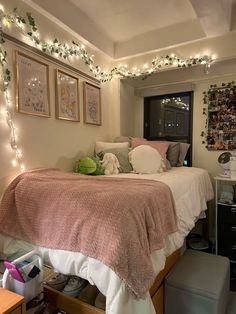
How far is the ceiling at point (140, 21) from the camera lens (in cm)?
210

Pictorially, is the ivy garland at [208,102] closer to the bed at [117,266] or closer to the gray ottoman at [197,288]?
the bed at [117,266]

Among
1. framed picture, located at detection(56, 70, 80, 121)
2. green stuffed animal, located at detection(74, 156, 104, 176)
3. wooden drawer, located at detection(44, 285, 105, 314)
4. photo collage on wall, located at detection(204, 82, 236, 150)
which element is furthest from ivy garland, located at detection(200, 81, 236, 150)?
wooden drawer, located at detection(44, 285, 105, 314)

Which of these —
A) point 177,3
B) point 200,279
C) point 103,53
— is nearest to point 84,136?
point 103,53

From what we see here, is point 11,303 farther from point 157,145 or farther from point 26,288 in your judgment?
point 157,145

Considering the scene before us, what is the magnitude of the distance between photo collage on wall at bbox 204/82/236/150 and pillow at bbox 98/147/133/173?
48.8 inches

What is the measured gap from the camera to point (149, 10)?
237cm

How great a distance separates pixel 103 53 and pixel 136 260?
254 centimetres

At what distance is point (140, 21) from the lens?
2568mm

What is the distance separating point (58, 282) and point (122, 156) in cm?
145

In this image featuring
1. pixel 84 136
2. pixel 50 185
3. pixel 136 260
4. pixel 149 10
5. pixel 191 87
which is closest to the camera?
pixel 136 260

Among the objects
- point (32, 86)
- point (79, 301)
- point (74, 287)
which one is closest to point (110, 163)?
point (32, 86)

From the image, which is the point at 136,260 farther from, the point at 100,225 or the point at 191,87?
the point at 191,87

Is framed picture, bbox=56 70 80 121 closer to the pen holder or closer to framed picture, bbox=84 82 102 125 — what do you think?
framed picture, bbox=84 82 102 125

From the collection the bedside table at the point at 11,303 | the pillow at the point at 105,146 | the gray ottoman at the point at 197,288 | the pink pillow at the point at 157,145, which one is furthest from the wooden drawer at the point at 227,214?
the bedside table at the point at 11,303
